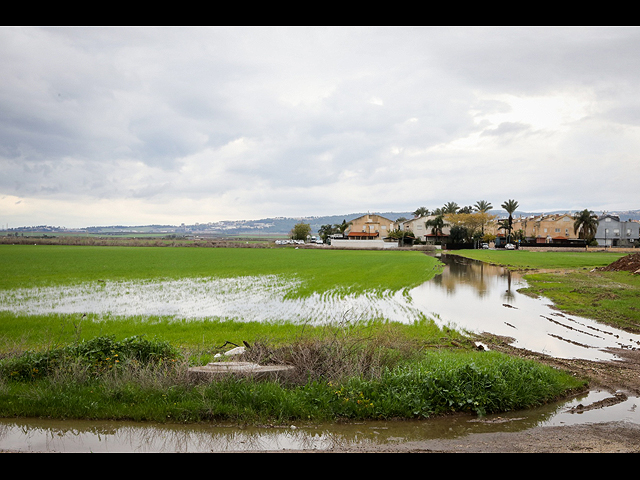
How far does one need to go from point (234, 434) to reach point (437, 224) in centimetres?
11339

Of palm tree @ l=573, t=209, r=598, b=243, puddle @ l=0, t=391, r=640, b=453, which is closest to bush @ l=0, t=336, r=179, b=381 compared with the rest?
puddle @ l=0, t=391, r=640, b=453

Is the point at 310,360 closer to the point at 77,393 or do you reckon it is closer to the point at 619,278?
the point at 77,393

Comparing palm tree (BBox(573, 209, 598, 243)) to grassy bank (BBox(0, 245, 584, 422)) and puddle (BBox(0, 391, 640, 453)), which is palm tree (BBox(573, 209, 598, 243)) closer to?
grassy bank (BBox(0, 245, 584, 422))

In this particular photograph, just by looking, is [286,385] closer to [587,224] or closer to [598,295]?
[598,295]

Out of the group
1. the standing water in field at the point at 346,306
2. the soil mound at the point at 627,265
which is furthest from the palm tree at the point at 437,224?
the standing water in field at the point at 346,306

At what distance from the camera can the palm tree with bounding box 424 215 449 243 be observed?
114250 millimetres

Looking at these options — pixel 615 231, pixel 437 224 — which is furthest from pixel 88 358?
pixel 615 231

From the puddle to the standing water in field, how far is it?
6.08 meters

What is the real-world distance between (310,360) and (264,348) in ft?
4.37

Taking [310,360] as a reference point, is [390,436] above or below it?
below

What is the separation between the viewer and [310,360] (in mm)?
8844

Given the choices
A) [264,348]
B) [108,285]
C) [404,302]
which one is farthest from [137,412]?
[108,285]

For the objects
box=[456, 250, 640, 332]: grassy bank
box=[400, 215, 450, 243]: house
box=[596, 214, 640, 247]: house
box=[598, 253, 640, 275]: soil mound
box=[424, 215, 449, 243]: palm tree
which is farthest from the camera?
box=[596, 214, 640, 247]: house
